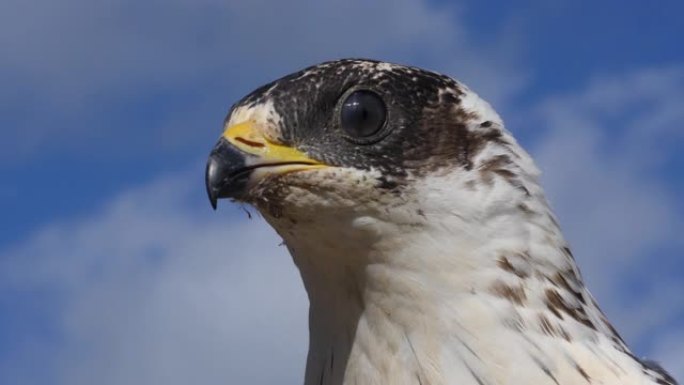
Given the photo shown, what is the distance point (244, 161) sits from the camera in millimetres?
6504

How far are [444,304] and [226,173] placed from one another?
1.20 meters

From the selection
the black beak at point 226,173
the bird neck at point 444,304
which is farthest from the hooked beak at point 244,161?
the bird neck at point 444,304

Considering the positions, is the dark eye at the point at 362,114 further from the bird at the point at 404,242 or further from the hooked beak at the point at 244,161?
the hooked beak at the point at 244,161

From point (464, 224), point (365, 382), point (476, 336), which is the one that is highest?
point (464, 224)

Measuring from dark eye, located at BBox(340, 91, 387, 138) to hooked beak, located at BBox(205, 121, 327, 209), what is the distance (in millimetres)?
317

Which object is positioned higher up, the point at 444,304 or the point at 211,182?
the point at 444,304

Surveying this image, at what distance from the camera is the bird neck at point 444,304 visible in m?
6.43

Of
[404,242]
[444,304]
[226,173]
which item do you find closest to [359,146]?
[404,242]

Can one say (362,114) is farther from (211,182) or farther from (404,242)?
(211,182)

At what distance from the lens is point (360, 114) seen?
6.89 metres

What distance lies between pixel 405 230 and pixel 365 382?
0.75m

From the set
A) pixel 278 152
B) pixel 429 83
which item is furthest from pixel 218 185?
pixel 429 83

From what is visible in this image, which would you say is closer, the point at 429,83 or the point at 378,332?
the point at 378,332

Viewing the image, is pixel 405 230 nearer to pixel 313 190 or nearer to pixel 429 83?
pixel 313 190
